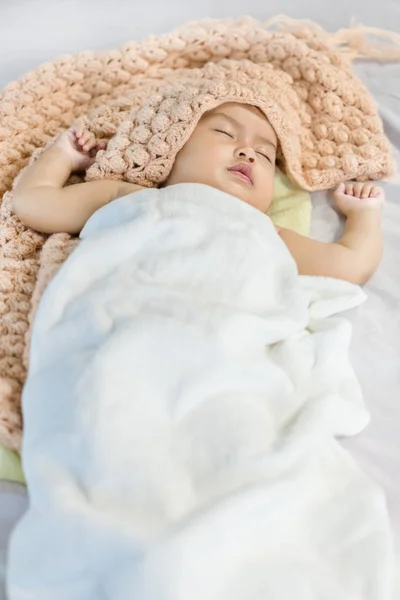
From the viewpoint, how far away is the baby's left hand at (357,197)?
3.88 ft

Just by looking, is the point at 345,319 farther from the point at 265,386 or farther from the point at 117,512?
the point at 117,512

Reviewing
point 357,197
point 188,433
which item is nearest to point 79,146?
point 357,197

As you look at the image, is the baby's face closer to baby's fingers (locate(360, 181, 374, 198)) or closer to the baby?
the baby

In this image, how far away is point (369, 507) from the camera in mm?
790

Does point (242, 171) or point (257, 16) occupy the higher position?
point (257, 16)

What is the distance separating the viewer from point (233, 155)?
1.16 meters

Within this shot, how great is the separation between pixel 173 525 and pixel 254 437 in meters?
0.14

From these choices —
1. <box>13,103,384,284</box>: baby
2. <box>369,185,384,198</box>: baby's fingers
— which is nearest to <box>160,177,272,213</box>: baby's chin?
<box>13,103,384,284</box>: baby

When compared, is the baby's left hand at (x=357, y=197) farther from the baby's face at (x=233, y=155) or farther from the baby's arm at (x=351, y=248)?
the baby's face at (x=233, y=155)

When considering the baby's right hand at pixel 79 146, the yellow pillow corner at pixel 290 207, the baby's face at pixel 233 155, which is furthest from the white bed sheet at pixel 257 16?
the baby's right hand at pixel 79 146

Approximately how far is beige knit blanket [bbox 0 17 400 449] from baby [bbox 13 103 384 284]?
2.1 inches

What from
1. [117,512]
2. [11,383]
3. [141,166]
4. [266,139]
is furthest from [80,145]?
[117,512]

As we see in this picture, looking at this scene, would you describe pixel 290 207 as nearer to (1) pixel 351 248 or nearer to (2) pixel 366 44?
(1) pixel 351 248

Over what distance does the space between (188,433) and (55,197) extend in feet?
1.62
